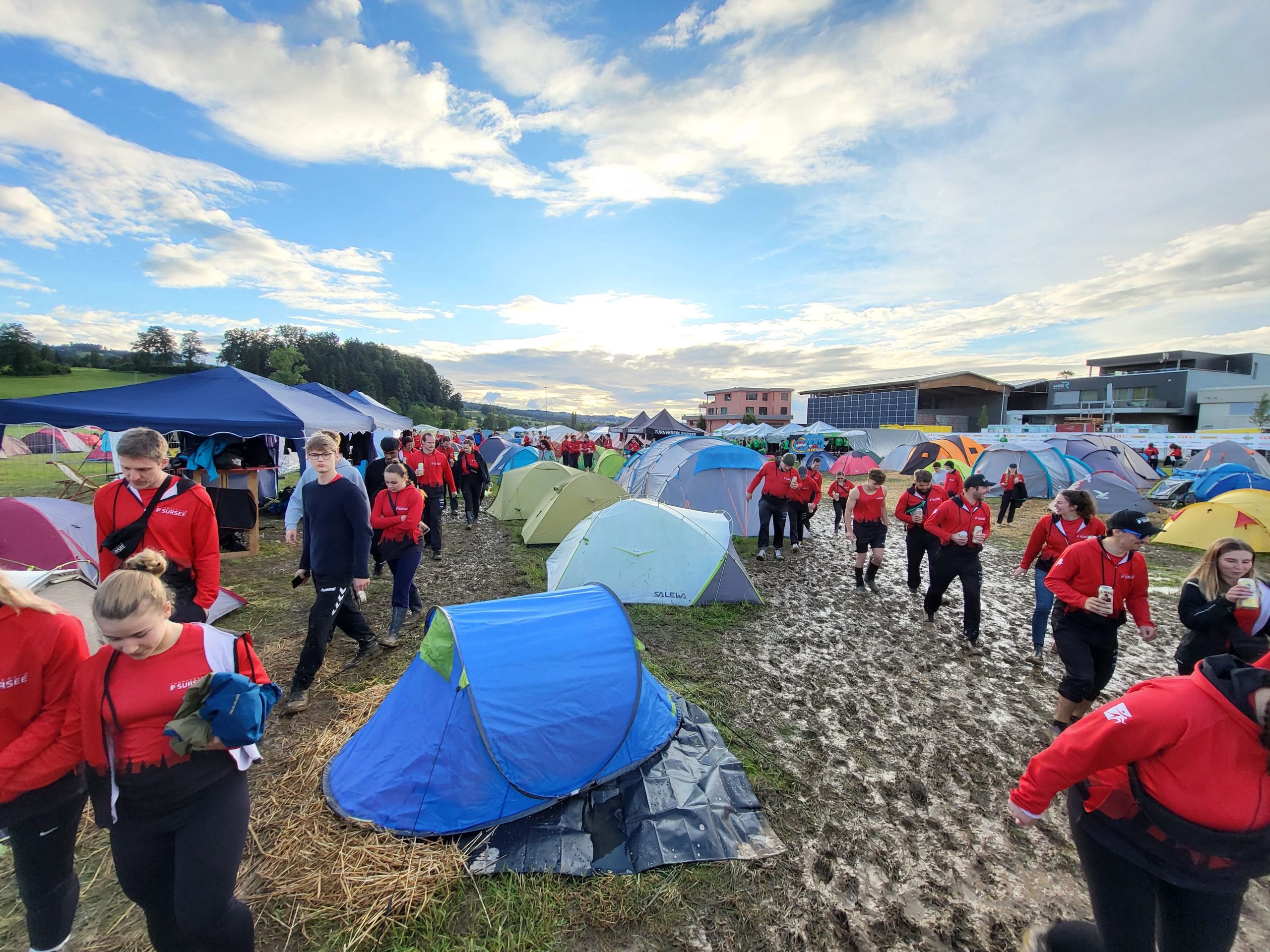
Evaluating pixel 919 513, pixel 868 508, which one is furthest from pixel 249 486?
pixel 919 513

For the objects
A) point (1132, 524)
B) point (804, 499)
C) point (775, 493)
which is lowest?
point (804, 499)

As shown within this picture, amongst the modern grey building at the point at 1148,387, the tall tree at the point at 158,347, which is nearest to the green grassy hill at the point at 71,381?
the tall tree at the point at 158,347

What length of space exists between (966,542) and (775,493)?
3.77 metres

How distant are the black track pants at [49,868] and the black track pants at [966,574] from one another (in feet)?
22.3

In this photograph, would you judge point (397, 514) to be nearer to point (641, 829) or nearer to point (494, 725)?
point (494, 725)

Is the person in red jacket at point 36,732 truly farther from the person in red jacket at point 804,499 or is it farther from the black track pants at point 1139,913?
the person in red jacket at point 804,499

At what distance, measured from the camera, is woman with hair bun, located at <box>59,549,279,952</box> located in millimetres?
1787

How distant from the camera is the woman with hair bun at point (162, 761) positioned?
1.79 m

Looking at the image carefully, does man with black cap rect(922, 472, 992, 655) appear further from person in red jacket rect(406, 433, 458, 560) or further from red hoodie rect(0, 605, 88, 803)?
person in red jacket rect(406, 433, 458, 560)

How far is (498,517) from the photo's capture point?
13172mm

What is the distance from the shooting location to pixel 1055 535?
202 inches

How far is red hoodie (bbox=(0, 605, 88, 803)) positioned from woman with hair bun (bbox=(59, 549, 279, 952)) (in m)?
0.06

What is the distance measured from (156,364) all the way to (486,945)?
70.8 m

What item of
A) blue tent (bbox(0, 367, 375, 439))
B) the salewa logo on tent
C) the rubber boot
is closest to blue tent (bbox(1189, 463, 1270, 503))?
the salewa logo on tent
